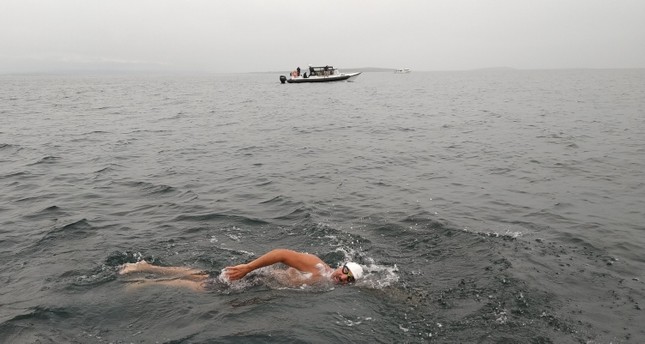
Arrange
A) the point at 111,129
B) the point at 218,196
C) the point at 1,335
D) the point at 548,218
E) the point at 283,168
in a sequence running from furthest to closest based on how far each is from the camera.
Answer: the point at 111,129
the point at 283,168
the point at 218,196
the point at 548,218
the point at 1,335

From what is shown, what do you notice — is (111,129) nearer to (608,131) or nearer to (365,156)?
(365,156)

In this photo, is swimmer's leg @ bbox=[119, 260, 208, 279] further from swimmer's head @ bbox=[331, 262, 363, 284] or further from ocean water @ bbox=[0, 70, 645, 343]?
swimmer's head @ bbox=[331, 262, 363, 284]

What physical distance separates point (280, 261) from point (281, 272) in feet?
2.61

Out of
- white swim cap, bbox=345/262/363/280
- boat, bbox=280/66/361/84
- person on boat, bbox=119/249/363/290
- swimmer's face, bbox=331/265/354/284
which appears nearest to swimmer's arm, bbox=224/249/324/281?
person on boat, bbox=119/249/363/290

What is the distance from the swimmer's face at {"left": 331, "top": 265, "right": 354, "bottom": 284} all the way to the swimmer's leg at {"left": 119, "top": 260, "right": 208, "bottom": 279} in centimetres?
227

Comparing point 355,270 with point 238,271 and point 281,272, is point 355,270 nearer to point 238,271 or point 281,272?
point 281,272

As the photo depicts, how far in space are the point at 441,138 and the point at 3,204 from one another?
1977 centimetres

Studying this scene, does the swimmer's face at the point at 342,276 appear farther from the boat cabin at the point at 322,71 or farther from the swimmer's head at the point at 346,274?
the boat cabin at the point at 322,71

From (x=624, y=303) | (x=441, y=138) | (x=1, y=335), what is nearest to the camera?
(x=1, y=335)

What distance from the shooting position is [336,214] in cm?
1127

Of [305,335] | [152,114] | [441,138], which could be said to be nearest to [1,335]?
[305,335]

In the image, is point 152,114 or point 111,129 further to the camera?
point 152,114

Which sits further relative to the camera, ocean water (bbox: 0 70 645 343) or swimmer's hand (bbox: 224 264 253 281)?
swimmer's hand (bbox: 224 264 253 281)

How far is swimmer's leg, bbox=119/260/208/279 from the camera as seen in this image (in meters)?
7.62
